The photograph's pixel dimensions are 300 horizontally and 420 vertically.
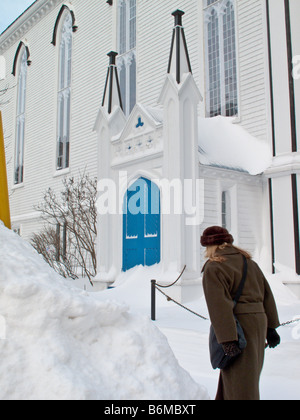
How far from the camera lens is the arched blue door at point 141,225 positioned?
34.6ft

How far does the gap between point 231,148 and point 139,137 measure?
240 cm

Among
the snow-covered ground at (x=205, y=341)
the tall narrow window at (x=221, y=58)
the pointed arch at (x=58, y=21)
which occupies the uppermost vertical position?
the pointed arch at (x=58, y=21)

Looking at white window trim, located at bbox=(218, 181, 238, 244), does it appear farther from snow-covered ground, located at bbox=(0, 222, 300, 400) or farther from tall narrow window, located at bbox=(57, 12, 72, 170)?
tall narrow window, located at bbox=(57, 12, 72, 170)

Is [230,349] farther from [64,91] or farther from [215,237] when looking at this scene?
[64,91]

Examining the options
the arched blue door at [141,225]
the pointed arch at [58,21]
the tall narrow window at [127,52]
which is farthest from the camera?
the pointed arch at [58,21]

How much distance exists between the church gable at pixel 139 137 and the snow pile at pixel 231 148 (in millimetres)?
1148

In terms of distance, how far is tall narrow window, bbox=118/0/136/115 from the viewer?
54.3ft

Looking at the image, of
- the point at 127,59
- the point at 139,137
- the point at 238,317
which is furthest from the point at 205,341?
the point at 127,59

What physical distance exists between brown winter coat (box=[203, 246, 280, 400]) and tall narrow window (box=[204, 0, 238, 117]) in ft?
31.7

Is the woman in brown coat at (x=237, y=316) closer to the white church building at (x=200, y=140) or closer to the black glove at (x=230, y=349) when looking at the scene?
the black glove at (x=230, y=349)

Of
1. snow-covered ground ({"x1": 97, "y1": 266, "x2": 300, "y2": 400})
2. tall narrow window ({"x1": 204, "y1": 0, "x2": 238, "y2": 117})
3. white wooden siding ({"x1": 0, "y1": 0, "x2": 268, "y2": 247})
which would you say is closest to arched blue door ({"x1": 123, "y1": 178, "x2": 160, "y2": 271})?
snow-covered ground ({"x1": 97, "y1": 266, "x2": 300, "y2": 400})

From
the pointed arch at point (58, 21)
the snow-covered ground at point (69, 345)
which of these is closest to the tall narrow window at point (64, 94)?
the pointed arch at point (58, 21)

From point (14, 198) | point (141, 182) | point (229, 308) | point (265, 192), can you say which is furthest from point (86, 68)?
point (229, 308)
